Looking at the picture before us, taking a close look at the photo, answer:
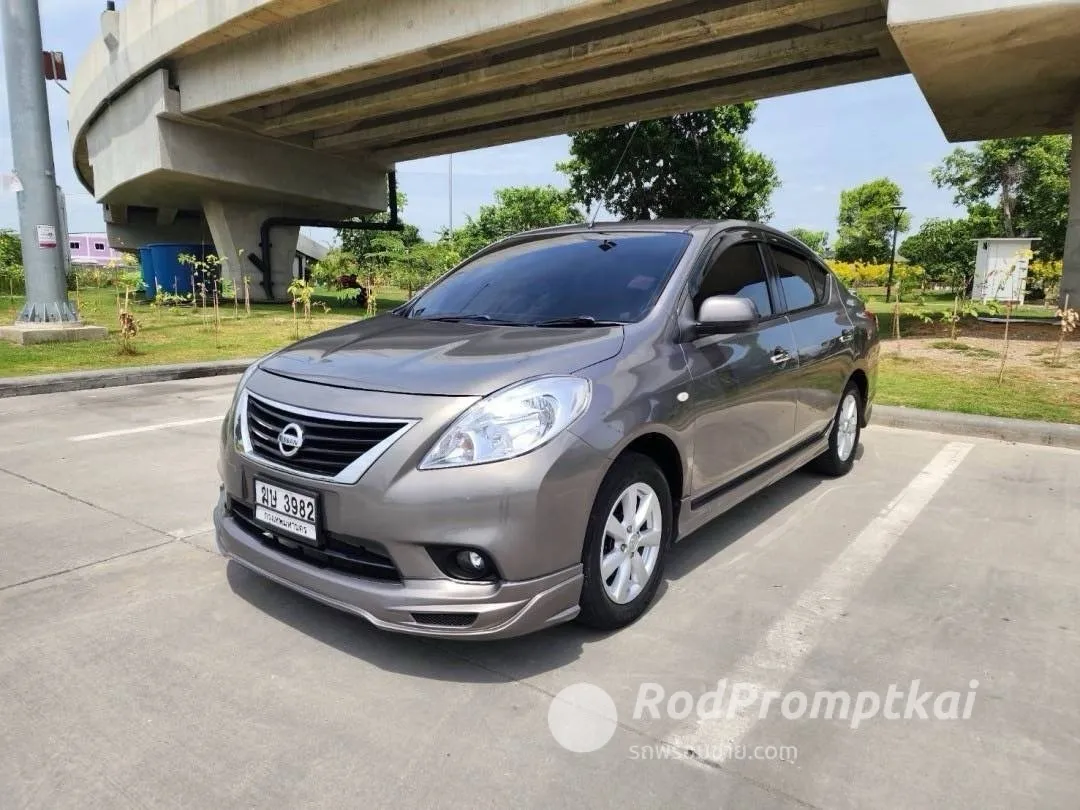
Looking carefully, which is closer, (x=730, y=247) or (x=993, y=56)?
(x=730, y=247)

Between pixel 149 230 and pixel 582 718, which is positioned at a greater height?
pixel 149 230

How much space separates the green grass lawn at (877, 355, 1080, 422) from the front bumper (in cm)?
601

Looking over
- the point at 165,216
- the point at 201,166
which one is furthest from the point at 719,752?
the point at 165,216

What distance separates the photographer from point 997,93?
1409cm

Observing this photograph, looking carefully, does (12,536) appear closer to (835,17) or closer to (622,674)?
(622,674)

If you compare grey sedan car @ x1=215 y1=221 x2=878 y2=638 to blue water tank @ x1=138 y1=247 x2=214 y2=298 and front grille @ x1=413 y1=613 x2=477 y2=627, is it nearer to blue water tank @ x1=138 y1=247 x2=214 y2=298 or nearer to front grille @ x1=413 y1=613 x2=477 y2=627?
front grille @ x1=413 y1=613 x2=477 y2=627

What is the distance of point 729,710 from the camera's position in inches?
96.1

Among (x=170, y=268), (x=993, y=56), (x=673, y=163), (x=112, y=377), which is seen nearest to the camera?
(x=112, y=377)

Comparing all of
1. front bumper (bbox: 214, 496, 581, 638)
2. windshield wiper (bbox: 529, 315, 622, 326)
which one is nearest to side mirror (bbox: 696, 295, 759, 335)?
windshield wiper (bbox: 529, 315, 622, 326)

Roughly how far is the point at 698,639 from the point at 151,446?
460 centimetres

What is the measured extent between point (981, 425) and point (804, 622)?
4.59 metres

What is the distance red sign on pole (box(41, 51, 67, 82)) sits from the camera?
24.0 metres

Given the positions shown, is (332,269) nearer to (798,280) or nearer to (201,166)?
(201,166)

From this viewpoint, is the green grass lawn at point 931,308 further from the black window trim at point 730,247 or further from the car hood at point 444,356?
the car hood at point 444,356
